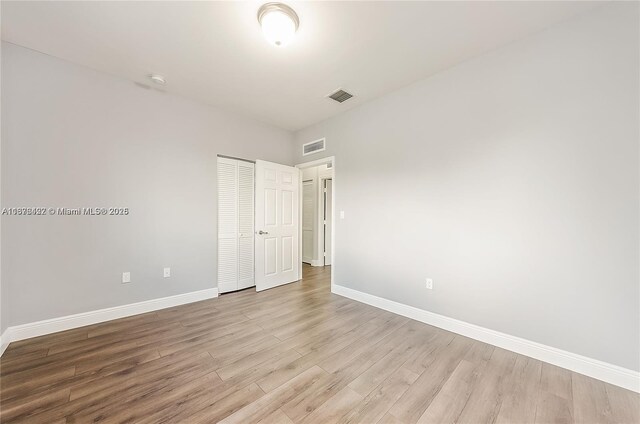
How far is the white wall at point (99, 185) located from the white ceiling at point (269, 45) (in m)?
0.32

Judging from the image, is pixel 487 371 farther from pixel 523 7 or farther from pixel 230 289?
pixel 230 289

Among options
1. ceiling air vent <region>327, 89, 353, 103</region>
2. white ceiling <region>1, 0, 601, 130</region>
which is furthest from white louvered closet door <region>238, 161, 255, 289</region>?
ceiling air vent <region>327, 89, 353, 103</region>

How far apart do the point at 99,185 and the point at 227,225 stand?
1.59 m

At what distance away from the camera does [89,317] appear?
262 cm

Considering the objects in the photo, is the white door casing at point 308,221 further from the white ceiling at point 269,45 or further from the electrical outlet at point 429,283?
the electrical outlet at point 429,283

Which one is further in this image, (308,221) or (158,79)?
(308,221)

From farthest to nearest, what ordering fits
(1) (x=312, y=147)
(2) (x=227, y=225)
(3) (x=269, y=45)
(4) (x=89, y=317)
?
(1) (x=312, y=147) < (2) (x=227, y=225) < (4) (x=89, y=317) < (3) (x=269, y=45)

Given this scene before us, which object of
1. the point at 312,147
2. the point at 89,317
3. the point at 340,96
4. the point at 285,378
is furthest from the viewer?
the point at 312,147

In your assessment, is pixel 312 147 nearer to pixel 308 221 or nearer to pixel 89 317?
pixel 308 221

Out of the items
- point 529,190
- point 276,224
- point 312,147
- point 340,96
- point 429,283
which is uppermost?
point 340,96

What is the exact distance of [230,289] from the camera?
3781mm

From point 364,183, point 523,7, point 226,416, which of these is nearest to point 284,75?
point 364,183

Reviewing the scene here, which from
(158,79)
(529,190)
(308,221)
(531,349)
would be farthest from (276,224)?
(531,349)

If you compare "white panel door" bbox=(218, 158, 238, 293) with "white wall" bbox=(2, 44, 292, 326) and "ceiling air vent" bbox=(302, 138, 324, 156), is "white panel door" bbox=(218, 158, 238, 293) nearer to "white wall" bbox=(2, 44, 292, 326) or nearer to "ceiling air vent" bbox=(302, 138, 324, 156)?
"white wall" bbox=(2, 44, 292, 326)
